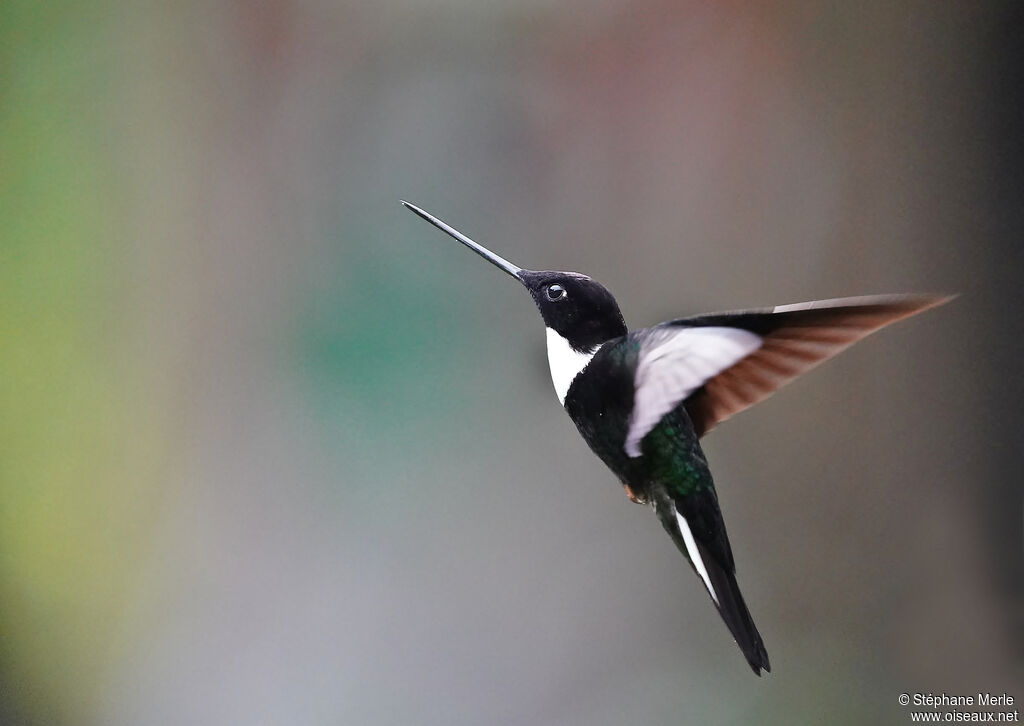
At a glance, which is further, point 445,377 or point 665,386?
point 445,377

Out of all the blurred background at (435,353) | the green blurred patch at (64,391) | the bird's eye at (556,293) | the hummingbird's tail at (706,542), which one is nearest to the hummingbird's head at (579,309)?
the bird's eye at (556,293)

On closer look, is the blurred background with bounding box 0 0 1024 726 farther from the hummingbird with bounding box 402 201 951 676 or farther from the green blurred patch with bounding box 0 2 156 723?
the hummingbird with bounding box 402 201 951 676

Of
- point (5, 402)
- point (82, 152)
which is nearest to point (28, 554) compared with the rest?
point (5, 402)

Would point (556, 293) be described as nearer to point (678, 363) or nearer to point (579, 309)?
point (579, 309)

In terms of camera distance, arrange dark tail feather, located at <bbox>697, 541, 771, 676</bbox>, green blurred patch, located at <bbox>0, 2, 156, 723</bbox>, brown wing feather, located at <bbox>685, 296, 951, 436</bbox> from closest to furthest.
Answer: brown wing feather, located at <bbox>685, 296, 951, 436</bbox>
dark tail feather, located at <bbox>697, 541, 771, 676</bbox>
green blurred patch, located at <bbox>0, 2, 156, 723</bbox>

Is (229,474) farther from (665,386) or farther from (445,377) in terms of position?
(665,386)

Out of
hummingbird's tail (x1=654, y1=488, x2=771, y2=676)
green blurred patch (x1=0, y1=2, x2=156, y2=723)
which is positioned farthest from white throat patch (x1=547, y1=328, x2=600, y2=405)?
green blurred patch (x1=0, y1=2, x2=156, y2=723)

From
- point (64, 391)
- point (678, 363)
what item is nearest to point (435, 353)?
point (64, 391)

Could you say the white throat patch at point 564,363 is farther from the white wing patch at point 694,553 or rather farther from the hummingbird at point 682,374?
the white wing patch at point 694,553
